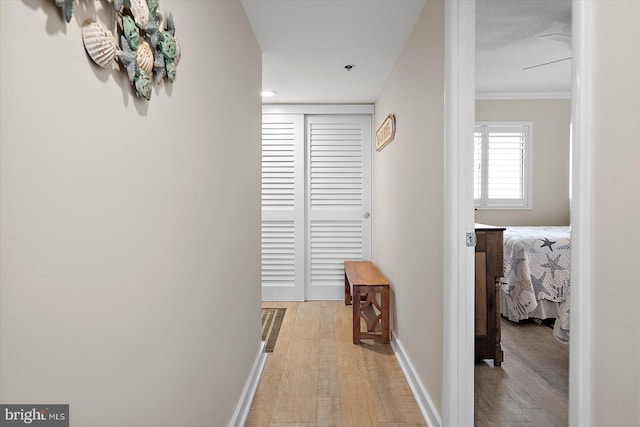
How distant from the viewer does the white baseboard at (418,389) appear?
2.07 meters

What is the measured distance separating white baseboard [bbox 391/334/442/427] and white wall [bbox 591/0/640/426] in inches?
53.2

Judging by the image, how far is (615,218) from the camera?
2.63ft

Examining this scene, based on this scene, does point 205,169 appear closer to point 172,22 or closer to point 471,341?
point 172,22

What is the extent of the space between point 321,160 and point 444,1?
2.97 m

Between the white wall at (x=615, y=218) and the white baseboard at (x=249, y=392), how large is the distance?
5.40 feet

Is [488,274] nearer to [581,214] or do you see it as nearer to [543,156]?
[581,214]

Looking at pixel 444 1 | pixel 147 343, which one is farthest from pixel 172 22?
pixel 444 1

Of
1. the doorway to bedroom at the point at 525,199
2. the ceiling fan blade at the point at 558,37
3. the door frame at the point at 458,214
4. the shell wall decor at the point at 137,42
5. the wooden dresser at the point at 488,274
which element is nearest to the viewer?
the shell wall decor at the point at 137,42

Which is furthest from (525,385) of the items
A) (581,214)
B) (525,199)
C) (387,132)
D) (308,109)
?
(308,109)

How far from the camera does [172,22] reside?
1.10 meters

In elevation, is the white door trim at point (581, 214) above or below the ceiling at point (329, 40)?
below

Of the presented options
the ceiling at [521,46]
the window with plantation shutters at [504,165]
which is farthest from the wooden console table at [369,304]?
the window with plantation shutters at [504,165]

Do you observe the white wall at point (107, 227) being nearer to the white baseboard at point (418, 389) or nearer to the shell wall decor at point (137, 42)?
the shell wall decor at point (137, 42)

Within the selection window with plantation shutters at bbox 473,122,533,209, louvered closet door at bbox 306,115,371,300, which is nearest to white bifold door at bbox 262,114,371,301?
louvered closet door at bbox 306,115,371,300
